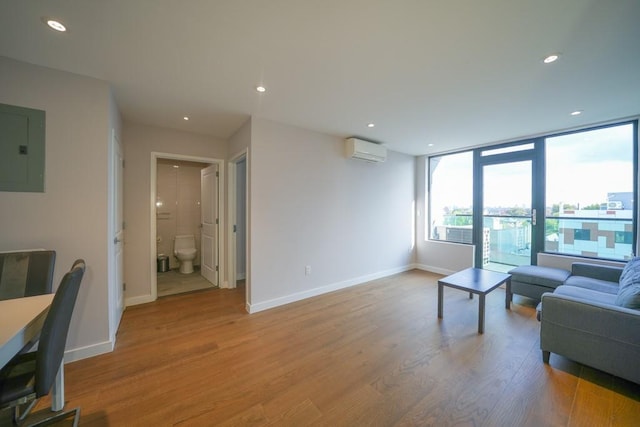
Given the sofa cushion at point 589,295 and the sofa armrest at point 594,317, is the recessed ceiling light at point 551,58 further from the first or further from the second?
the sofa cushion at point 589,295

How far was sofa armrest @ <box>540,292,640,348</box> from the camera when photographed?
1.67 metres

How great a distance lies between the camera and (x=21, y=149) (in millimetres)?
1856

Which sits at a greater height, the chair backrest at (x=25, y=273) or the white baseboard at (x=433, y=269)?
the chair backrest at (x=25, y=273)

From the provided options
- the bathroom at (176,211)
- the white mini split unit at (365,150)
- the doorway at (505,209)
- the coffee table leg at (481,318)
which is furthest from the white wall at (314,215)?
the bathroom at (176,211)

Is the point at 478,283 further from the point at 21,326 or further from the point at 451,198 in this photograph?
the point at 21,326

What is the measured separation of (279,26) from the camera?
154 centimetres

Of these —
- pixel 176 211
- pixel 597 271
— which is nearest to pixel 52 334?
pixel 176 211

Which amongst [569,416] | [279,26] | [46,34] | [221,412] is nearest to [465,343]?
[569,416]

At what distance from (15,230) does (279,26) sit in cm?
251

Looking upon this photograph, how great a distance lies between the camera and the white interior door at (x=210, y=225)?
392cm

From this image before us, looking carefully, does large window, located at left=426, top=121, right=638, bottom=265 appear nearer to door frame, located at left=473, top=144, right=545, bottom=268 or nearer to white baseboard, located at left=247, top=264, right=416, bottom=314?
door frame, located at left=473, top=144, right=545, bottom=268

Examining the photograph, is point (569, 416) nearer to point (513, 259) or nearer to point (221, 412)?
point (221, 412)

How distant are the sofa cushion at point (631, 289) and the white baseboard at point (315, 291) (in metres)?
2.87

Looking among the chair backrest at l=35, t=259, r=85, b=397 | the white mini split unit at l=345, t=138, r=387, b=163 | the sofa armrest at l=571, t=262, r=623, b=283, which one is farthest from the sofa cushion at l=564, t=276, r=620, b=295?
the chair backrest at l=35, t=259, r=85, b=397
